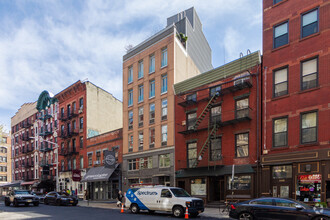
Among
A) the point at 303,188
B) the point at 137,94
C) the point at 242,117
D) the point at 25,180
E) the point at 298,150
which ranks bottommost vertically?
the point at 25,180

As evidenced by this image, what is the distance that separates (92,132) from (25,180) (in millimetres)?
25828

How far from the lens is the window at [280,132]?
840 inches

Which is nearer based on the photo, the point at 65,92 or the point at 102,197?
the point at 102,197

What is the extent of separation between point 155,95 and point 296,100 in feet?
53.5

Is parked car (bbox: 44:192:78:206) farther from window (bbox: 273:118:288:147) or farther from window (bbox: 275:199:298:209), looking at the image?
window (bbox: 275:199:298:209)

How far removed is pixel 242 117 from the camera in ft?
78.9

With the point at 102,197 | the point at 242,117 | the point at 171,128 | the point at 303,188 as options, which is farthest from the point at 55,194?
the point at 303,188

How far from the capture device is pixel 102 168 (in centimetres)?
3878

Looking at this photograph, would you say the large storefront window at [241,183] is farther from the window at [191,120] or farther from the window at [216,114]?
the window at [191,120]

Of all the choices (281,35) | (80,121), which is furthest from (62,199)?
(281,35)

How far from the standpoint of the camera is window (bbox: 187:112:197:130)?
28.4 metres

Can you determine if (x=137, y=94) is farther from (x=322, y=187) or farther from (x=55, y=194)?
(x=322, y=187)

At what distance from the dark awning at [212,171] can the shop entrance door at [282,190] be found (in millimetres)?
2203

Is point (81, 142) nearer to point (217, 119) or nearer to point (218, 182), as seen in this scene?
point (218, 182)
